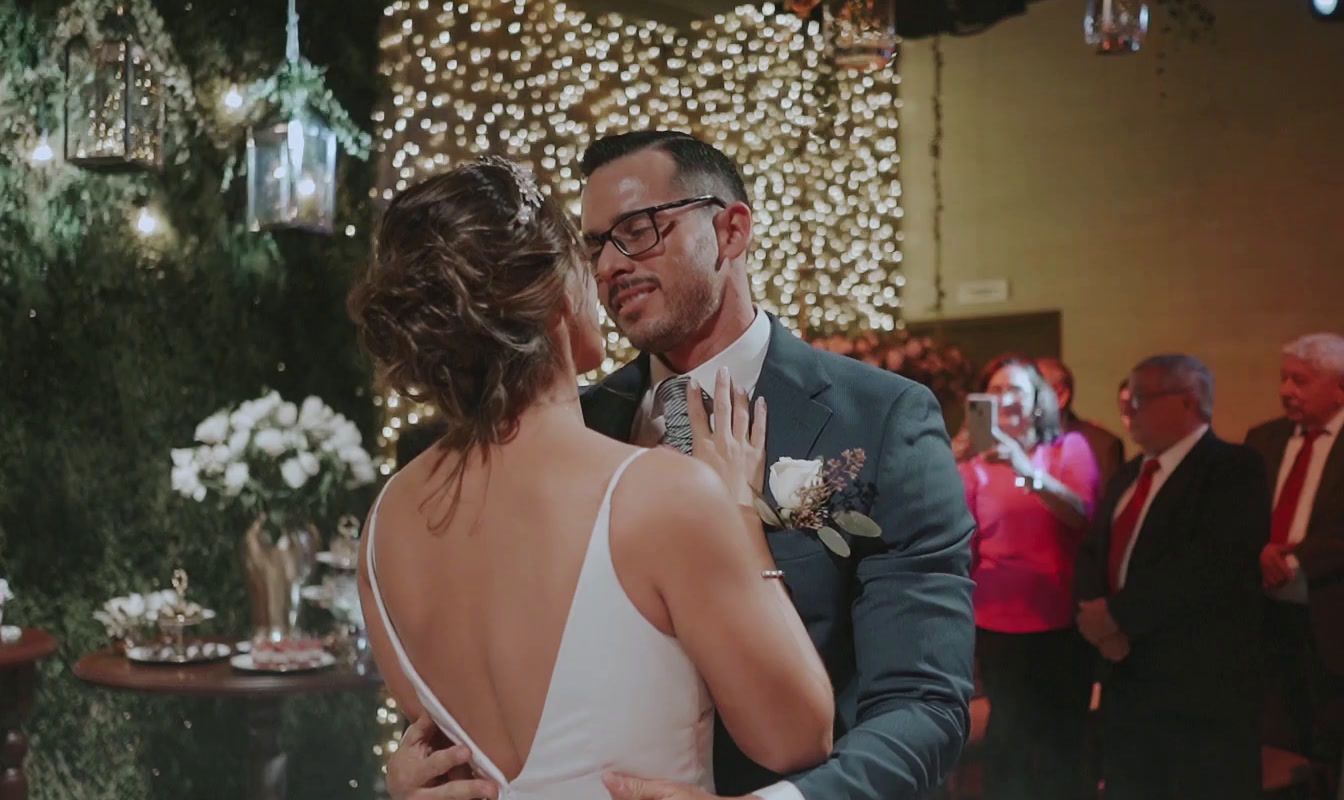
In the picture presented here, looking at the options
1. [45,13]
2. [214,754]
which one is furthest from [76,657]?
[45,13]

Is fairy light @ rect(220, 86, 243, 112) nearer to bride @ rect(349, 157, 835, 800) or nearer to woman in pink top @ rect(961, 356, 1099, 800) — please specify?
woman in pink top @ rect(961, 356, 1099, 800)

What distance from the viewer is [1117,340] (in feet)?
29.7

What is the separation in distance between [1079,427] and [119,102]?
3.88 metres

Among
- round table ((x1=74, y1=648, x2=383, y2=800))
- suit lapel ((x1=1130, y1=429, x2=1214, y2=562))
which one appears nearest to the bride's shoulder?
round table ((x1=74, y1=648, x2=383, y2=800))

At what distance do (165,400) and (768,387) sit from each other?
4.02m

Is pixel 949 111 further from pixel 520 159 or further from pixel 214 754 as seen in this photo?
pixel 214 754

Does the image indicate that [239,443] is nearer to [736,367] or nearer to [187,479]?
[187,479]

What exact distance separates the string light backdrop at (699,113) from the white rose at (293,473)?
1820mm

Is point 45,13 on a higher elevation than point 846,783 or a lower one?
higher

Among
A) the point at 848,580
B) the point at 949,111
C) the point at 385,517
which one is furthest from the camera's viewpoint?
the point at 949,111

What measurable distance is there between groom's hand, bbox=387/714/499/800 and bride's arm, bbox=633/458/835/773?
1.00ft

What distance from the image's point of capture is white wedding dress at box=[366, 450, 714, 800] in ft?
5.14

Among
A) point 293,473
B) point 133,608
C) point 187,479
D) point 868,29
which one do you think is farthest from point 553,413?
point 868,29

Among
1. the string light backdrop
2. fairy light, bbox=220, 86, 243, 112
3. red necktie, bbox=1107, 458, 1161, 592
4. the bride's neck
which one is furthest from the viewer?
the string light backdrop
